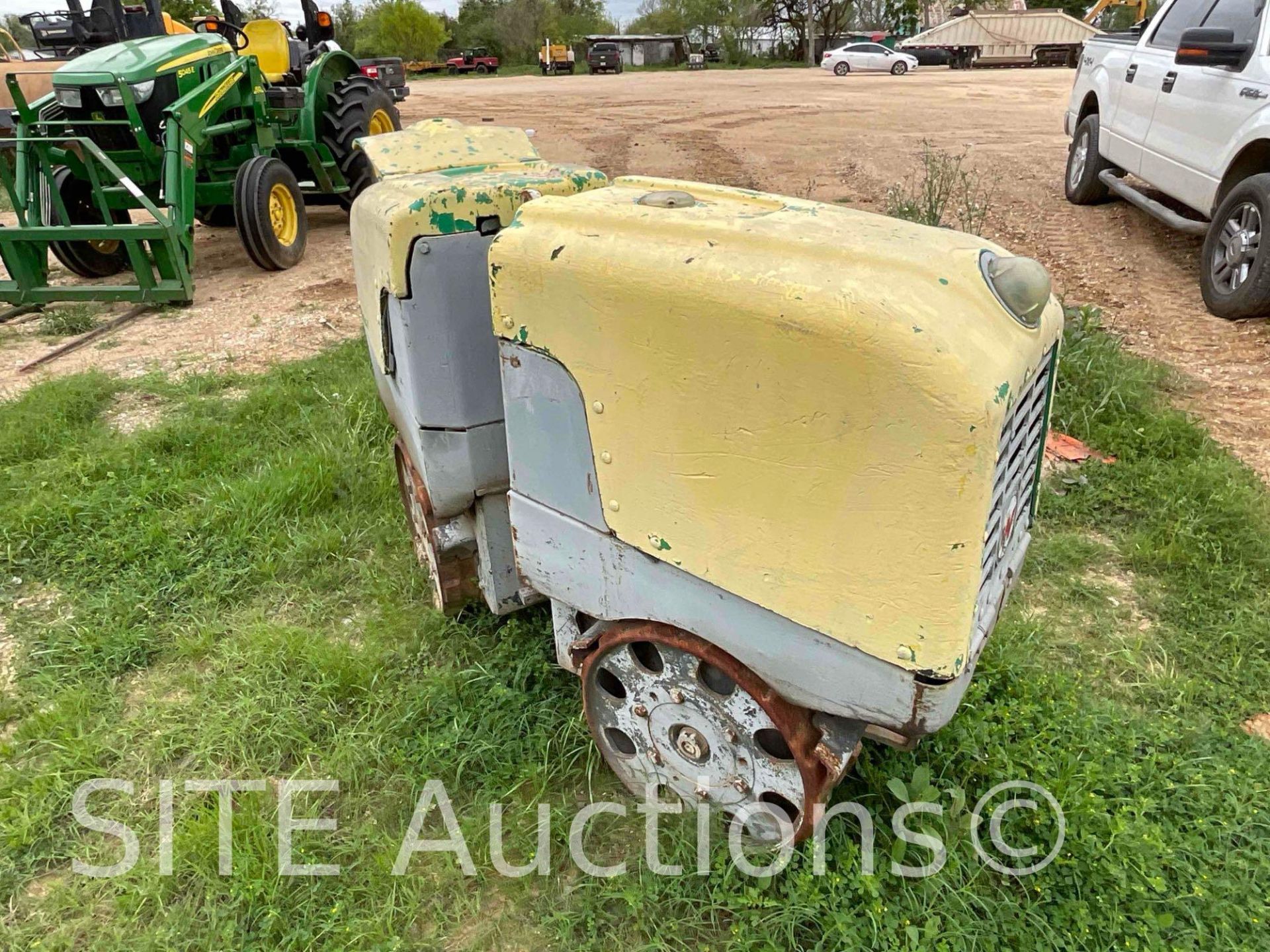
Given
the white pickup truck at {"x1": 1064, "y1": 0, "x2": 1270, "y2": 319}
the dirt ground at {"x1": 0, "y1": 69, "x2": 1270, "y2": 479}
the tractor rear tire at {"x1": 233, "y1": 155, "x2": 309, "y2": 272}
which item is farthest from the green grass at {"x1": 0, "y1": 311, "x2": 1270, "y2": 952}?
the tractor rear tire at {"x1": 233, "y1": 155, "x2": 309, "y2": 272}

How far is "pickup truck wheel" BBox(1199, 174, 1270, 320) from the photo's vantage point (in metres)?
4.52

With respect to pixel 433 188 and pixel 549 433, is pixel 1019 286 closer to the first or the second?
pixel 549 433

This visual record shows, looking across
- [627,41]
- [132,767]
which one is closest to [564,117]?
[132,767]

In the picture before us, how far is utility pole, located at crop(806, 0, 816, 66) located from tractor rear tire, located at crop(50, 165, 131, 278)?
3670 cm

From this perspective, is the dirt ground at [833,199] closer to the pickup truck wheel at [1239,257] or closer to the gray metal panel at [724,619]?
the pickup truck wheel at [1239,257]

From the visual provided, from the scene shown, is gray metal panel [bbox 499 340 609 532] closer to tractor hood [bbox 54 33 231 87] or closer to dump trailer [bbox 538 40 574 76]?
tractor hood [bbox 54 33 231 87]

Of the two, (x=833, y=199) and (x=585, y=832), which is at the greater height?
(x=833, y=199)

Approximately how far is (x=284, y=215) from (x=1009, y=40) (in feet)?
108

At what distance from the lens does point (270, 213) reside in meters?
6.55

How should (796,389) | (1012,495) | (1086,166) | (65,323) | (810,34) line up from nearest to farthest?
1. (796,389)
2. (1012,495)
3. (65,323)
4. (1086,166)
5. (810,34)

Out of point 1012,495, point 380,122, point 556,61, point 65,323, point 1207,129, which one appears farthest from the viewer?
point 556,61

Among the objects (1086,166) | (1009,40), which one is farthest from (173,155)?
(1009,40)

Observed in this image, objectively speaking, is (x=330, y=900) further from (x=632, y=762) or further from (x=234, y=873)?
(x=632, y=762)

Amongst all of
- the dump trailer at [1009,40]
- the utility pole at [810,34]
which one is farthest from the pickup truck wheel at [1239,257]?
the utility pole at [810,34]
